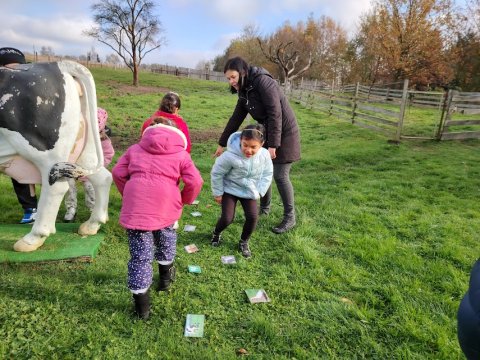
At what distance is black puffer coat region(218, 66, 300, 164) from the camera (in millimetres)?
3570

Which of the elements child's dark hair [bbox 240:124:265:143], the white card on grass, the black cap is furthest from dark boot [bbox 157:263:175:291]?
the black cap

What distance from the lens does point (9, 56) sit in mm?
3516

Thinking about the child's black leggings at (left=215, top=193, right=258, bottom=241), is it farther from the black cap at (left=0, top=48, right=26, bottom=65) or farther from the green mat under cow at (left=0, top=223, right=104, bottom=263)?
the black cap at (left=0, top=48, right=26, bottom=65)

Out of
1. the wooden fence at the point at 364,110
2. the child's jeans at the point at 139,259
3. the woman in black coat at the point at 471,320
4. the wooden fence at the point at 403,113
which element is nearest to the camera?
the woman in black coat at the point at 471,320

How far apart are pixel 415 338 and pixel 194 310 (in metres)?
1.54

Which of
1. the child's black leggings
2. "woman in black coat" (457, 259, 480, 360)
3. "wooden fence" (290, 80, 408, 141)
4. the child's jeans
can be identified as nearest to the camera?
"woman in black coat" (457, 259, 480, 360)

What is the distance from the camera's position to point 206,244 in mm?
3631

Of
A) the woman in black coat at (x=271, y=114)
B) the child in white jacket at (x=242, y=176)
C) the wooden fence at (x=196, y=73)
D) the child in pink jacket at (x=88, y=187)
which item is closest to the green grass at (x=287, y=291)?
the child in pink jacket at (x=88, y=187)

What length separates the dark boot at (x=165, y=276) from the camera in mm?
2725

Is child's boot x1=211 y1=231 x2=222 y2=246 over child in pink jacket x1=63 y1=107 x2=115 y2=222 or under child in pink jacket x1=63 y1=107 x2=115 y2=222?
under

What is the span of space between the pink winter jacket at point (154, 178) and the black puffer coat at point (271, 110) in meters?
1.34

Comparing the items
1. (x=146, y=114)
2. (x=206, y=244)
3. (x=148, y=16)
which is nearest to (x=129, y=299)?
(x=206, y=244)

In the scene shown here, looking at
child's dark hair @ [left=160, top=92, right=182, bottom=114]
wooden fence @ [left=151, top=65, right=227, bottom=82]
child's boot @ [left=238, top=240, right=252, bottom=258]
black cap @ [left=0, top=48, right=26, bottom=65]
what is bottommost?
child's boot @ [left=238, top=240, right=252, bottom=258]

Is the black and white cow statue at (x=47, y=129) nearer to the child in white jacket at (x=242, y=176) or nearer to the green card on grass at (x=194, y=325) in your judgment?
the child in white jacket at (x=242, y=176)
